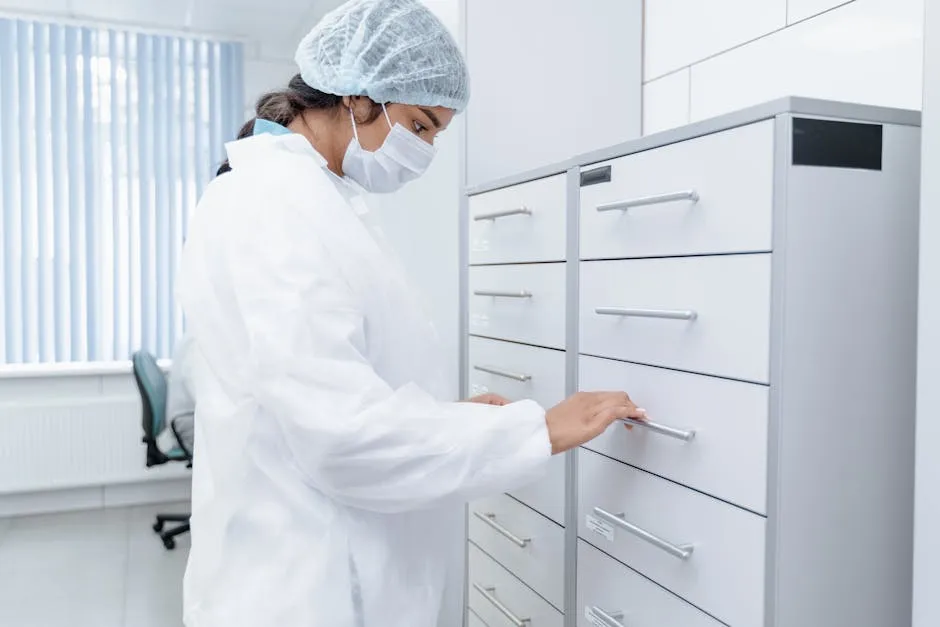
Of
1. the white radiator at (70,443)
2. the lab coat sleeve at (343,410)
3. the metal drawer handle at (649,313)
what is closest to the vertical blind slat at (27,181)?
the white radiator at (70,443)

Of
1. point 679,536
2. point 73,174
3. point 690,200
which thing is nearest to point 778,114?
point 690,200

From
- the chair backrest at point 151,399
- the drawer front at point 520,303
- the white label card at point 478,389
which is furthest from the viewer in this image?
the chair backrest at point 151,399

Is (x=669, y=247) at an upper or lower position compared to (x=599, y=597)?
upper

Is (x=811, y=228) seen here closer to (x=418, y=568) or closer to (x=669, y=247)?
(x=669, y=247)

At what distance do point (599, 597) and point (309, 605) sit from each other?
527 mm

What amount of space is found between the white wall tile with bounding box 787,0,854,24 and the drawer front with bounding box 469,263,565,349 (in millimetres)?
678

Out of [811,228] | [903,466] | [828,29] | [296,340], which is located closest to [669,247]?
[811,228]

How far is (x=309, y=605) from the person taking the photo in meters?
0.99

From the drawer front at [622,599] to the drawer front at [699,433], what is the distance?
0.18 m

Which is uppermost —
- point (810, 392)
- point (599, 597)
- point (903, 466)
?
point (810, 392)

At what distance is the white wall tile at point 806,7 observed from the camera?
139 centimetres

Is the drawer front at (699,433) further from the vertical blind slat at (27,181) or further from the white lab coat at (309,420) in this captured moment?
the vertical blind slat at (27,181)

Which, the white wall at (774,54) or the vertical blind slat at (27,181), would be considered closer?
the white wall at (774,54)

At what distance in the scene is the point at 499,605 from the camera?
1651mm
